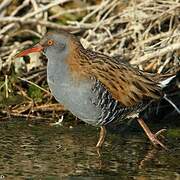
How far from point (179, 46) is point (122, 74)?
118cm

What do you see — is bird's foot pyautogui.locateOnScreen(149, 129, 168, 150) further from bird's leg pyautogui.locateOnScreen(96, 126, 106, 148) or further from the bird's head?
the bird's head

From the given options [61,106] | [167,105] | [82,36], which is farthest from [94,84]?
[82,36]

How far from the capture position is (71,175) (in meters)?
5.14

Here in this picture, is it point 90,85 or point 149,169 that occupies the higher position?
point 90,85

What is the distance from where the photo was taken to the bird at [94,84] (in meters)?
5.85

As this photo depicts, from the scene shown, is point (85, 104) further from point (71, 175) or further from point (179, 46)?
point (179, 46)

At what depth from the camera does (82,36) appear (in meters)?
8.23

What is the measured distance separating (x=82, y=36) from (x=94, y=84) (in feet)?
7.93

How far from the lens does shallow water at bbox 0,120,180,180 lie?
17.1 ft

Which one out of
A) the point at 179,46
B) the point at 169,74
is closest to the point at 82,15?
the point at 179,46

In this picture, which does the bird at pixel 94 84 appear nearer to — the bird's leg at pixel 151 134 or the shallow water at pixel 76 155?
the bird's leg at pixel 151 134

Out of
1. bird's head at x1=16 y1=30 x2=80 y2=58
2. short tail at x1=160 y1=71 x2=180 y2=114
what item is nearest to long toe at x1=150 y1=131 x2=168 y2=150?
short tail at x1=160 y1=71 x2=180 y2=114

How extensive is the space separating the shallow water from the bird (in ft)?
0.55

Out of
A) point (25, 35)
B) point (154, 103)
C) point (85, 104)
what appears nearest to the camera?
point (85, 104)
